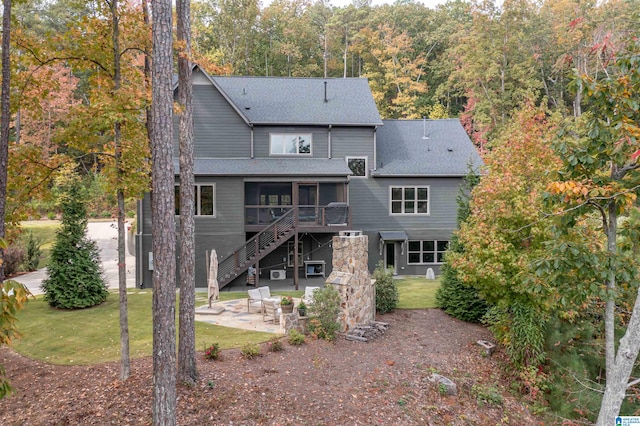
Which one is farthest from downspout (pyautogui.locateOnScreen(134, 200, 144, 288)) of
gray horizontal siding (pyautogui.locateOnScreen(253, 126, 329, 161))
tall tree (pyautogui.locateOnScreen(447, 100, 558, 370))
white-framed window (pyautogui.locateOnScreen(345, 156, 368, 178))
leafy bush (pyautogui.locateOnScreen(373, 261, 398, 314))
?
tall tree (pyautogui.locateOnScreen(447, 100, 558, 370))

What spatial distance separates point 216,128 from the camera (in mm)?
19312

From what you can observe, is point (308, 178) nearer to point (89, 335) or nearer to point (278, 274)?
point (278, 274)

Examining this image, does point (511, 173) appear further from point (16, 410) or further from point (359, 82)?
point (359, 82)

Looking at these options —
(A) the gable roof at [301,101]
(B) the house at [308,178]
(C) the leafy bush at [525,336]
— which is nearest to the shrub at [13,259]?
(B) the house at [308,178]

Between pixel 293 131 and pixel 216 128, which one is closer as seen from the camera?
pixel 216 128

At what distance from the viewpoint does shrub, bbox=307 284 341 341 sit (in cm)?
1115

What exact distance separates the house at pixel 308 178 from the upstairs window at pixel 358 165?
2.2 inches

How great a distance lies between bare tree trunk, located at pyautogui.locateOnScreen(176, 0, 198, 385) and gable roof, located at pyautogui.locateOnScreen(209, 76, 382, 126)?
11.2 m

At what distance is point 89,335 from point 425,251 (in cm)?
1602

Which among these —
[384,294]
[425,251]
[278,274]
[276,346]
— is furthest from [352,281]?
[425,251]

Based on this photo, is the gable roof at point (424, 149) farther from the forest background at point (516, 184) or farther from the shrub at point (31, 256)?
the shrub at point (31, 256)

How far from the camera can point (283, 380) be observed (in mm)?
8414

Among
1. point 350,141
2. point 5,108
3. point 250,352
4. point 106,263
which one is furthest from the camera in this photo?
point 106,263

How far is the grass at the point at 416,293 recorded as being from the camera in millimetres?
15059
